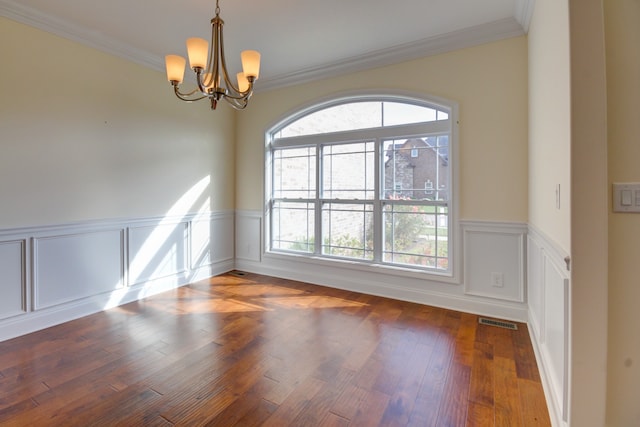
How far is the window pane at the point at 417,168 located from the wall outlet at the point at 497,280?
86 cm

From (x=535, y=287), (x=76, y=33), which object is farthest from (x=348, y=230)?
(x=76, y=33)

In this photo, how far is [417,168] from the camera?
3.35 m

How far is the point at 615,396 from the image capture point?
1276 millimetres

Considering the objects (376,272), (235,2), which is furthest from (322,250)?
(235,2)

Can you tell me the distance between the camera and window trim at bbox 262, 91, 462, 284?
10.1 feet

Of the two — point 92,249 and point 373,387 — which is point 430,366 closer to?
point 373,387

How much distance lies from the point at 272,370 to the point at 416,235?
2.08 m

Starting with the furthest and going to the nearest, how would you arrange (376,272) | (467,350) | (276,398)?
(376,272)
(467,350)
(276,398)

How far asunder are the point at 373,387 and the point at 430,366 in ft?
1.60

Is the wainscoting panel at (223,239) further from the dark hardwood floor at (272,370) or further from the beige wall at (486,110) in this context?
the beige wall at (486,110)

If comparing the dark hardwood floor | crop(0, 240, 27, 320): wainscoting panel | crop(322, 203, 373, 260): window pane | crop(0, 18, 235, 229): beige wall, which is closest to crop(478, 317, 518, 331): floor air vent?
the dark hardwood floor

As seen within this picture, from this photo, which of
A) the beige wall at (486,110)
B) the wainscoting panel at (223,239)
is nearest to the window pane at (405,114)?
the beige wall at (486,110)

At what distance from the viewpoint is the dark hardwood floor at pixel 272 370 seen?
1.65m

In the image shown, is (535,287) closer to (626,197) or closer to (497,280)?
(497,280)
